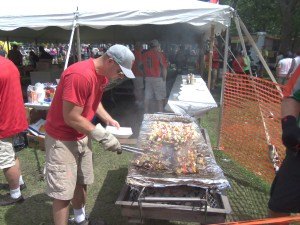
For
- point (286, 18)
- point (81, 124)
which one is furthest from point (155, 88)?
point (286, 18)

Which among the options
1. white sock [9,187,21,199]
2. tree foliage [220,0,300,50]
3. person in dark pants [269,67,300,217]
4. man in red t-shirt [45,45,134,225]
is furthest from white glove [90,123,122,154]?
tree foliage [220,0,300,50]

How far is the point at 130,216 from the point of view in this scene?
115 inches

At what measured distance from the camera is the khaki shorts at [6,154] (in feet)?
12.5

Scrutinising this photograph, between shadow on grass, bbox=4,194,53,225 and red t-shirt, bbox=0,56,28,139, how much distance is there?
35.4 inches

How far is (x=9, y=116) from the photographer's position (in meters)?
3.84

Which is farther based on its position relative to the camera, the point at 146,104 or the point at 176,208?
the point at 146,104

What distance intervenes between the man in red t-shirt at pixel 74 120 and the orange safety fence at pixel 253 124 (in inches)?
105

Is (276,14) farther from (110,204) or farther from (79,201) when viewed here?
(79,201)

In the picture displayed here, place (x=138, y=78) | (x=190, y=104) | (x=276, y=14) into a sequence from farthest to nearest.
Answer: (x=276, y=14), (x=138, y=78), (x=190, y=104)

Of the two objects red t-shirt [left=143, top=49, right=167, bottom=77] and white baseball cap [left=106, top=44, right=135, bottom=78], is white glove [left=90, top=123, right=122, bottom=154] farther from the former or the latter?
red t-shirt [left=143, top=49, right=167, bottom=77]

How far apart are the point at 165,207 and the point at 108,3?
4.39 metres

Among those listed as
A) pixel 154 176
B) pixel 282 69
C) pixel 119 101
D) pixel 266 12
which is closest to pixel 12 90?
pixel 154 176

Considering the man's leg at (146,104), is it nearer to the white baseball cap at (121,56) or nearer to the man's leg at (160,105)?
the man's leg at (160,105)

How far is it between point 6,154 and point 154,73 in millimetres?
5411
